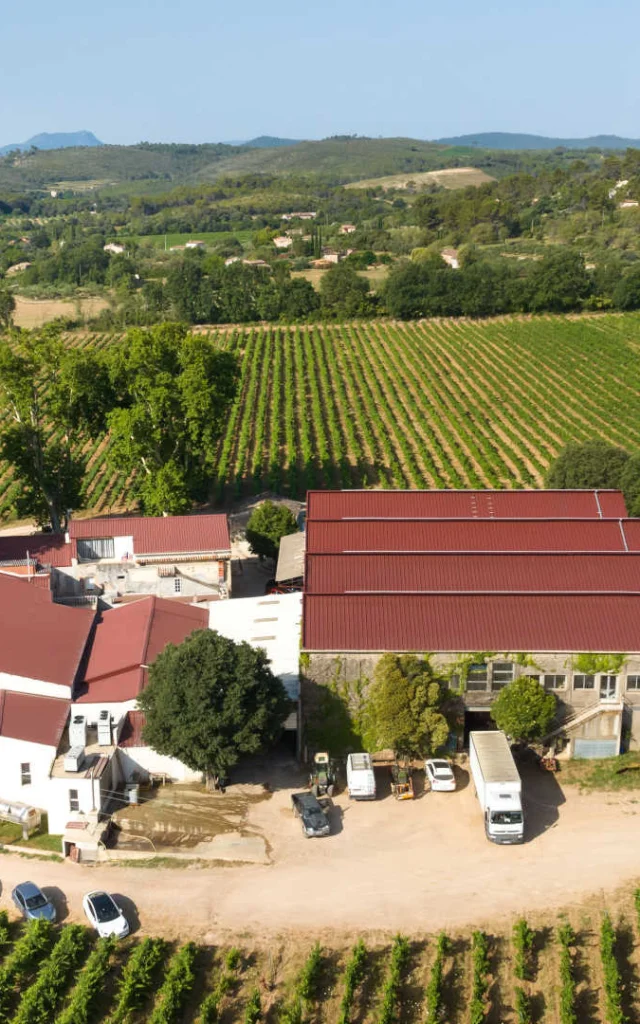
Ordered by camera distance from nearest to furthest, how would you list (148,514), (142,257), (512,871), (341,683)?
(512,871), (341,683), (148,514), (142,257)

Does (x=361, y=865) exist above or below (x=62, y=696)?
below

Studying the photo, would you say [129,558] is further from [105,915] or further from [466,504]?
[105,915]

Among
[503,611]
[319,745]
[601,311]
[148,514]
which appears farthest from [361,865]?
[601,311]

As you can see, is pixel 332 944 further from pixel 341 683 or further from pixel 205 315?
pixel 205 315

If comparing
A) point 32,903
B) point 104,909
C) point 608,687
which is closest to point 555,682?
point 608,687

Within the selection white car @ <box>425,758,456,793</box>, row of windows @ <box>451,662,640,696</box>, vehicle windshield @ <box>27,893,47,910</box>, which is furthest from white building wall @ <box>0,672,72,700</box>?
row of windows @ <box>451,662,640,696</box>

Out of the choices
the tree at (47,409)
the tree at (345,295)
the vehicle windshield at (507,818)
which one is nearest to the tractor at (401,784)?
the vehicle windshield at (507,818)
